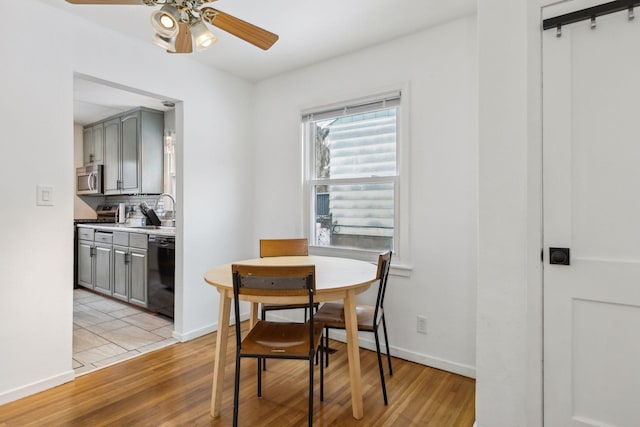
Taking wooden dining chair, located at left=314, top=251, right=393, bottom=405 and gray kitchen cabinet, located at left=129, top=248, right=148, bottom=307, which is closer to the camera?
wooden dining chair, located at left=314, top=251, right=393, bottom=405

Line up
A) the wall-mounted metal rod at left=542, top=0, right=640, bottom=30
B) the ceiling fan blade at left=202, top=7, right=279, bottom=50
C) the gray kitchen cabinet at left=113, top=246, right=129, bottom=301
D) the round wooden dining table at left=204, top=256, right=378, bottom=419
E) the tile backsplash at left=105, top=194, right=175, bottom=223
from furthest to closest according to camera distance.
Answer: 1. the tile backsplash at left=105, top=194, right=175, bottom=223
2. the gray kitchen cabinet at left=113, top=246, right=129, bottom=301
3. the round wooden dining table at left=204, top=256, right=378, bottom=419
4. the ceiling fan blade at left=202, top=7, right=279, bottom=50
5. the wall-mounted metal rod at left=542, top=0, right=640, bottom=30

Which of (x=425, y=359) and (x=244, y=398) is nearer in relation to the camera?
(x=244, y=398)

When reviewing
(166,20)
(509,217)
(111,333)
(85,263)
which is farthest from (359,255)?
(85,263)

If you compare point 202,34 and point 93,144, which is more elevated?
point 93,144

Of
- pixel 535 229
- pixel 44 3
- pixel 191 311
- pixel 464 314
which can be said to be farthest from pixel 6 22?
pixel 464 314

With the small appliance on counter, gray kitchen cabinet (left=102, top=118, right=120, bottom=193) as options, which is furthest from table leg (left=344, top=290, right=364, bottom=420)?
gray kitchen cabinet (left=102, top=118, right=120, bottom=193)

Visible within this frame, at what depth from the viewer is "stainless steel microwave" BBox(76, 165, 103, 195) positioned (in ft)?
16.6

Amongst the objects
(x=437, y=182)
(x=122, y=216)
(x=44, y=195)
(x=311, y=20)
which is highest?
(x=311, y=20)

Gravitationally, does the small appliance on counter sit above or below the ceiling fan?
below

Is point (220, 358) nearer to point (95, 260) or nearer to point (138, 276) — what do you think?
point (138, 276)

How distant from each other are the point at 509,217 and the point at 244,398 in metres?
1.84

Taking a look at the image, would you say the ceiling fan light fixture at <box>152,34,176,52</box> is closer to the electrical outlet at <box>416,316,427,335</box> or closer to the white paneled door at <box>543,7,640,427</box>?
the white paneled door at <box>543,7,640,427</box>

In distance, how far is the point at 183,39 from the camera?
1.84 metres

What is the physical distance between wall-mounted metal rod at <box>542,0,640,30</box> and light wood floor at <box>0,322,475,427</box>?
6.71ft
